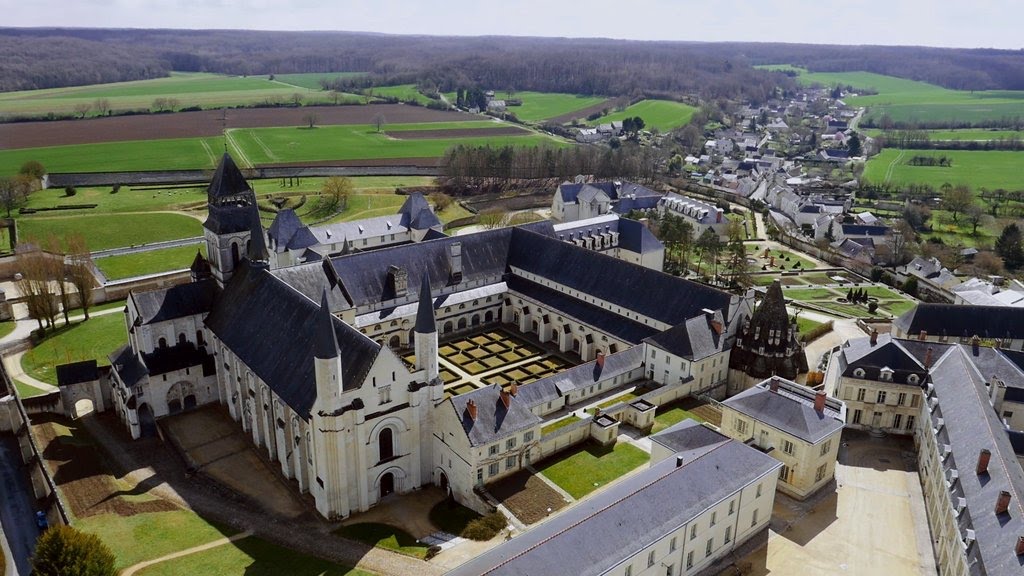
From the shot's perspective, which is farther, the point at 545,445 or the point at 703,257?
the point at 703,257

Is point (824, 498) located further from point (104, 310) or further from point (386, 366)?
point (104, 310)

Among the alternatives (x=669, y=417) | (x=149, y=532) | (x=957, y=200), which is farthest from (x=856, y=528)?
(x=957, y=200)

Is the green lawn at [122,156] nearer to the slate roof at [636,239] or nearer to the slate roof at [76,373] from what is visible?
the slate roof at [636,239]

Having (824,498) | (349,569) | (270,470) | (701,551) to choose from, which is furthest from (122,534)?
(824,498)

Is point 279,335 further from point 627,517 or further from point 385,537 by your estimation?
point 627,517

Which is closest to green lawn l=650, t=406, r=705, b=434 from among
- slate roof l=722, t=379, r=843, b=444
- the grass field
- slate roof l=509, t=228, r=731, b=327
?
slate roof l=722, t=379, r=843, b=444

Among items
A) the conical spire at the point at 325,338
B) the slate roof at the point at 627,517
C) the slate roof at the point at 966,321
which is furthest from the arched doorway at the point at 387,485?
the slate roof at the point at 966,321

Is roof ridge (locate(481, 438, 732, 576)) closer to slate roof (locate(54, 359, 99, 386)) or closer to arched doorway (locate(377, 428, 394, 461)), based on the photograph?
arched doorway (locate(377, 428, 394, 461))
